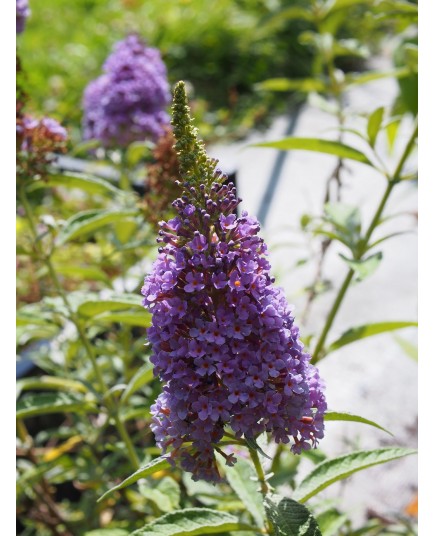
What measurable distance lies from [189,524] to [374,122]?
0.94 metres

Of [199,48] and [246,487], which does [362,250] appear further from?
[199,48]

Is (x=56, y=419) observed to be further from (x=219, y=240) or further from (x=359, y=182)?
(x=359, y=182)

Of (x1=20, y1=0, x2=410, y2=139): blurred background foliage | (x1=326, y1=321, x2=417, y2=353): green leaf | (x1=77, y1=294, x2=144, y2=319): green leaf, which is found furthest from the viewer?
(x1=20, y1=0, x2=410, y2=139): blurred background foliage

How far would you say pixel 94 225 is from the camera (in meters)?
1.63

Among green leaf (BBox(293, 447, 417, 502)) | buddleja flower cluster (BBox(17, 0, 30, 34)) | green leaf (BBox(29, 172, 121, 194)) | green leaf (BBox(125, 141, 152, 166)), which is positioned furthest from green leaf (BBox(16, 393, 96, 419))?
buddleja flower cluster (BBox(17, 0, 30, 34))

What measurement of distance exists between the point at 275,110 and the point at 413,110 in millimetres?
3751

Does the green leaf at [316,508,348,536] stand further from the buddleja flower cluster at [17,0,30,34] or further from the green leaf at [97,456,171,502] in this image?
the buddleja flower cluster at [17,0,30,34]

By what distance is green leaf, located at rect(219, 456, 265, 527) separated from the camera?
127 cm

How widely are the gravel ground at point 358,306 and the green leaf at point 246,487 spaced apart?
524 mm

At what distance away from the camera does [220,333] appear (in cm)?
94

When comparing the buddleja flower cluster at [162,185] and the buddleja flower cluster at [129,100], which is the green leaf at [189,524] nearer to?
the buddleja flower cluster at [162,185]

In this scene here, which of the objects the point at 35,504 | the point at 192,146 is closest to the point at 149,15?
the point at 35,504

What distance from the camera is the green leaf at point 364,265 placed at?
1.38m

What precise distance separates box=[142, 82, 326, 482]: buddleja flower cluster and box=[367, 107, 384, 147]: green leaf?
69 centimetres
